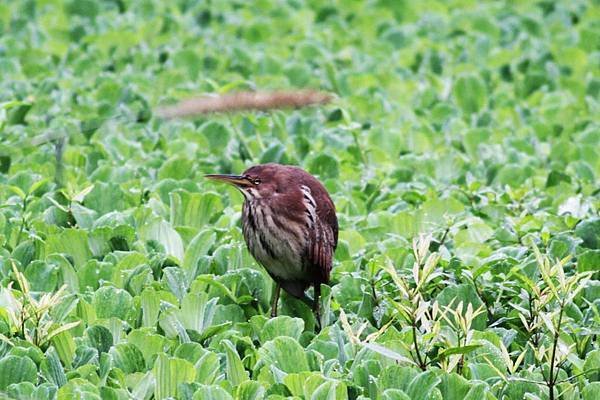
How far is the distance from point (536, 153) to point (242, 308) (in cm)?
253

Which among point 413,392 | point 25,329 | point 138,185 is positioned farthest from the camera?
point 138,185

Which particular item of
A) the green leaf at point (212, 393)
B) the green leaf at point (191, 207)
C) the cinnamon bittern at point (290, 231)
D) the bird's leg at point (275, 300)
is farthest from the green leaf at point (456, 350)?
the green leaf at point (191, 207)

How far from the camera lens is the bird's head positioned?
15.3 ft

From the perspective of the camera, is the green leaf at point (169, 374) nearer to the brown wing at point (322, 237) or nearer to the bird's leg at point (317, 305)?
the bird's leg at point (317, 305)

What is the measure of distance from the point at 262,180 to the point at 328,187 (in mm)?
1096

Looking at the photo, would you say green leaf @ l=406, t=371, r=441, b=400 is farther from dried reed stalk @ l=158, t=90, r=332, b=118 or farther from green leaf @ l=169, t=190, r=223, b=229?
green leaf @ l=169, t=190, r=223, b=229

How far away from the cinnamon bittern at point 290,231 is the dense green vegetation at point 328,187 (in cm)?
10

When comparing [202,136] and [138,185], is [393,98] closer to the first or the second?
[202,136]

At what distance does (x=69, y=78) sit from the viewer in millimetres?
7125

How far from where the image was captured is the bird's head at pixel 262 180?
15.3 ft

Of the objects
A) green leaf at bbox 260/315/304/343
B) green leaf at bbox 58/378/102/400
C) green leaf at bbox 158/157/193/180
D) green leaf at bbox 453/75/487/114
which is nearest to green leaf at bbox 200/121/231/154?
green leaf at bbox 158/157/193/180

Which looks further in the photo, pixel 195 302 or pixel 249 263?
pixel 249 263

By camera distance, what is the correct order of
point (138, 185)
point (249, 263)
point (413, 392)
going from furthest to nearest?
point (138, 185) < point (249, 263) < point (413, 392)

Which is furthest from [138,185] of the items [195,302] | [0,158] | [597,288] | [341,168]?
[597,288]
